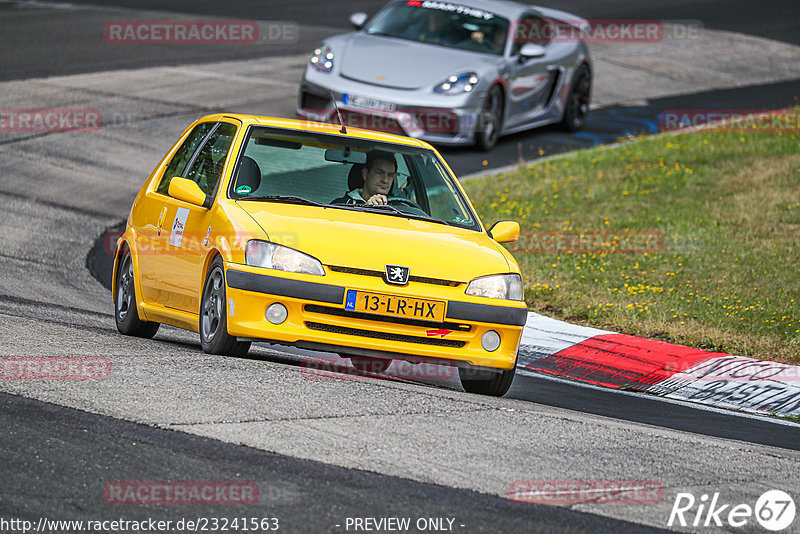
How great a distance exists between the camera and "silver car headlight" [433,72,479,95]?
16.6 m

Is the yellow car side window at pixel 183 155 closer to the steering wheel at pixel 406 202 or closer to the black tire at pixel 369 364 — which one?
the steering wheel at pixel 406 202

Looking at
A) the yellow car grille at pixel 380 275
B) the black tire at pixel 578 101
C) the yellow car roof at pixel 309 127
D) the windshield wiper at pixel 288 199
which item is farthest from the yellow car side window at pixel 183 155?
the black tire at pixel 578 101

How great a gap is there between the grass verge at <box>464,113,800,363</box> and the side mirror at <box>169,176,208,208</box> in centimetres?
406

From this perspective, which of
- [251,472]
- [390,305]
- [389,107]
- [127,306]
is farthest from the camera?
[389,107]

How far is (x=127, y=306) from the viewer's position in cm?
918

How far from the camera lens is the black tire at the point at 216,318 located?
761 cm

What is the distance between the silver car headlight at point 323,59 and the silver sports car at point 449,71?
0.06ft

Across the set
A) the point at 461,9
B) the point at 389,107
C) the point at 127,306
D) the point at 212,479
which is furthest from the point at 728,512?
the point at 461,9

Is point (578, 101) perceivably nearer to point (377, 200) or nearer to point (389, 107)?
point (389, 107)

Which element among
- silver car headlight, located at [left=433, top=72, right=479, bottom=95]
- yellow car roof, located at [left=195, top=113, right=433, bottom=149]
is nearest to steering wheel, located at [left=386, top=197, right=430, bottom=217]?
yellow car roof, located at [left=195, top=113, right=433, bottom=149]

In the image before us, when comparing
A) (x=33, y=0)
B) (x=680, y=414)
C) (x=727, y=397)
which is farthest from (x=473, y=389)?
(x=33, y=0)

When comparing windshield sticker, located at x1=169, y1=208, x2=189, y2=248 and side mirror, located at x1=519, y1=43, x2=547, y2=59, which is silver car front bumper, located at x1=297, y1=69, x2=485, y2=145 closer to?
side mirror, located at x1=519, y1=43, x2=547, y2=59

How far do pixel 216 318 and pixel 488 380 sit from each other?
1.70 metres

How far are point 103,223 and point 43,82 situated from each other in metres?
5.83
